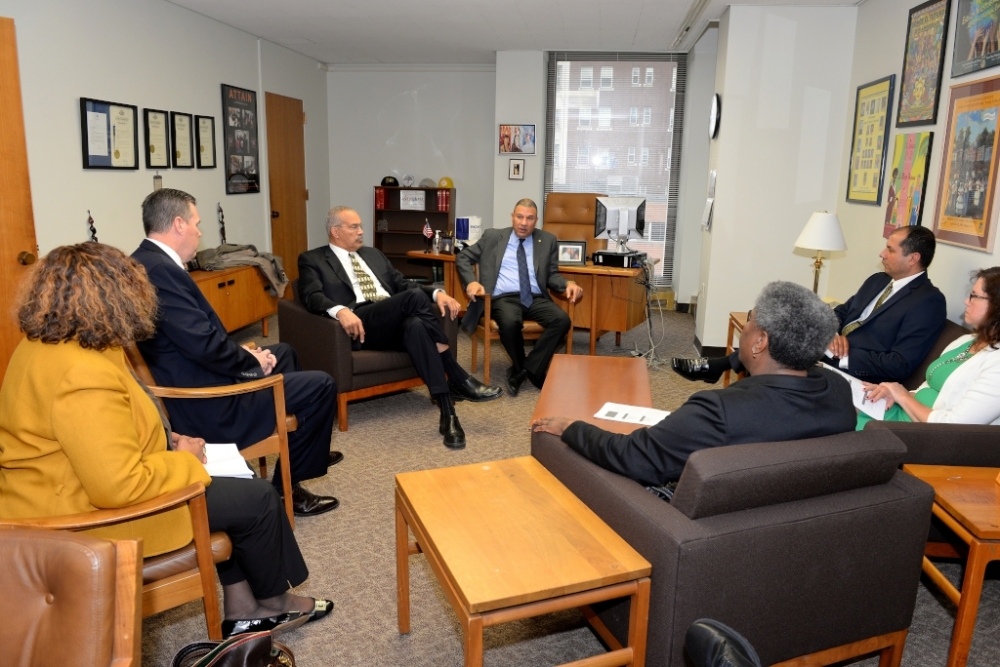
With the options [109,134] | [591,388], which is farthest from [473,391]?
[109,134]

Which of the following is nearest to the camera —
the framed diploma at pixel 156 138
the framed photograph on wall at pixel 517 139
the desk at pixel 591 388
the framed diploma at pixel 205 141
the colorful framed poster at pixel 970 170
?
the desk at pixel 591 388

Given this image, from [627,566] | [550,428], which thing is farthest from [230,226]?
[627,566]

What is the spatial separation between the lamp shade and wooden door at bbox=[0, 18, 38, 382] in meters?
4.27

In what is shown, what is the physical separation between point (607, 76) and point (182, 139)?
4.17 metres

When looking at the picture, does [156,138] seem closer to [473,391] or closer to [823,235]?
[473,391]

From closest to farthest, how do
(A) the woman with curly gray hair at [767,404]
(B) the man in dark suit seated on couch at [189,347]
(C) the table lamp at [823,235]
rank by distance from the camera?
(A) the woman with curly gray hair at [767,404] < (B) the man in dark suit seated on couch at [189,347] < (C) the table lamp at [823,235]

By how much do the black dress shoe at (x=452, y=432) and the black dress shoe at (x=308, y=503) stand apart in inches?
32.2

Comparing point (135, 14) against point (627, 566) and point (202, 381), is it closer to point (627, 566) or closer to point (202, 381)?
point (202, 381)

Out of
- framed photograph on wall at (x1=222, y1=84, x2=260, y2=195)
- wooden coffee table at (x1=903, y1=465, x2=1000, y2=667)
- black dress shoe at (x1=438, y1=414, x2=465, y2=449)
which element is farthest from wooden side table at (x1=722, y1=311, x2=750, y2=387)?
framed photograph on wall at (x1=222, y1=84, x2=260, y2=195)

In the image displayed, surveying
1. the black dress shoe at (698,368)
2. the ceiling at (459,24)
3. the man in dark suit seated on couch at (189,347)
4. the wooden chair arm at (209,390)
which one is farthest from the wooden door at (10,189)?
the black dress shoe at (698,368)

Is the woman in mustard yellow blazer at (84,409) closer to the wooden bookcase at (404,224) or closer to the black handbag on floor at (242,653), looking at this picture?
the black handbag on floor at (242,653)

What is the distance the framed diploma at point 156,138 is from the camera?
5.17m

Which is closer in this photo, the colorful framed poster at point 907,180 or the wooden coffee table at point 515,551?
the wooden coffee table at point 515,551

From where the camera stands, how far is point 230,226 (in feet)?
21.1
